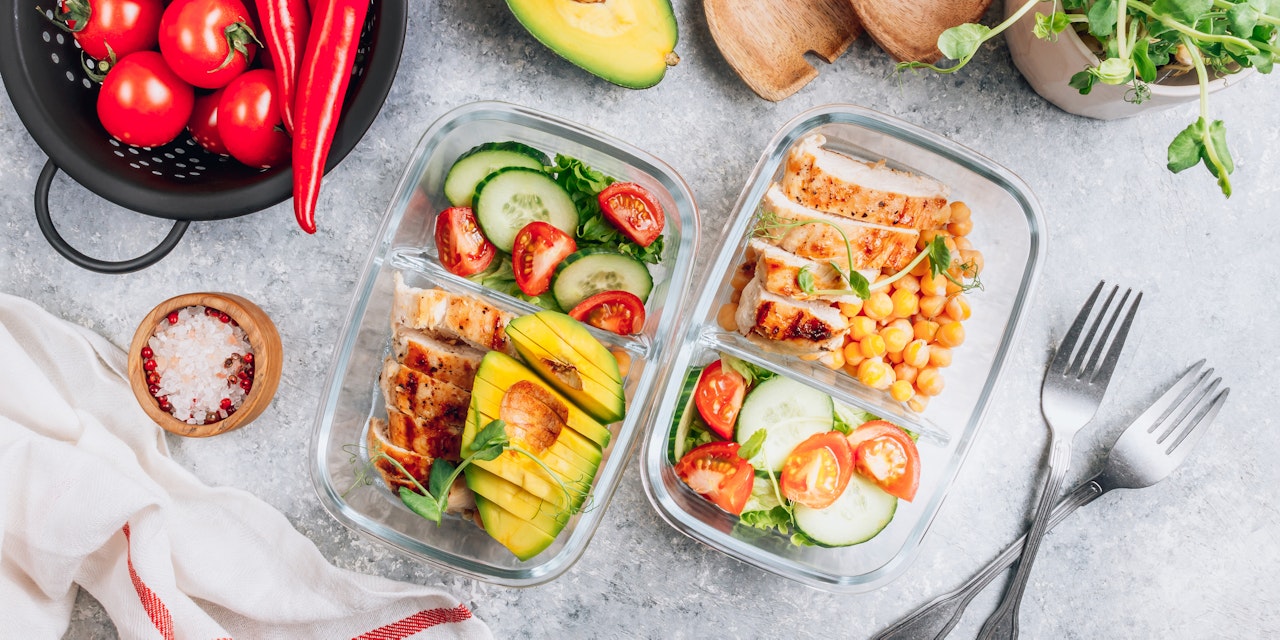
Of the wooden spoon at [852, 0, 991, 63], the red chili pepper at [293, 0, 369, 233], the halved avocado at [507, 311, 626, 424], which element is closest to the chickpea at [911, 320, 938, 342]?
the wooden spoon at [852, 0, 991, 63]

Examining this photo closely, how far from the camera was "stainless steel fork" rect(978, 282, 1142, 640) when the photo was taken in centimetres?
224

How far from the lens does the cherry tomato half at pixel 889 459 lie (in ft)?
6.90

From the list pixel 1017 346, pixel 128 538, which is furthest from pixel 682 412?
pixel 128 538

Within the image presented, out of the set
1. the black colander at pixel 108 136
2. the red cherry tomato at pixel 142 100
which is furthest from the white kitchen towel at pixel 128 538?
the red cherry tomato at pixel 142 100

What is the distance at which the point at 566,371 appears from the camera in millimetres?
1812

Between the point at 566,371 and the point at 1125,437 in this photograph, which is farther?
the point at 1125,437

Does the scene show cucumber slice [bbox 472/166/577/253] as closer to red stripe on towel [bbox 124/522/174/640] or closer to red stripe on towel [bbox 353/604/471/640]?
red stripe on towel [bbox 353/604/471/640]

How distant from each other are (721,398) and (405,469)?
2.73 ft

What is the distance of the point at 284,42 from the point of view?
76.5 inches

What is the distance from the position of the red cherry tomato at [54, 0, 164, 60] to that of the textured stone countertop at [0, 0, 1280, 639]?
480 millimetres

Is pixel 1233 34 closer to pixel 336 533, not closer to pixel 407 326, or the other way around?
pixel 407 326

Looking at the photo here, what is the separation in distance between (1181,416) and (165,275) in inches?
117

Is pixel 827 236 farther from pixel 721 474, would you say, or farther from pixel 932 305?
A: pixel 721 474

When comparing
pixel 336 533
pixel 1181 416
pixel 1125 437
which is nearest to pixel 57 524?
pixel 336 533
